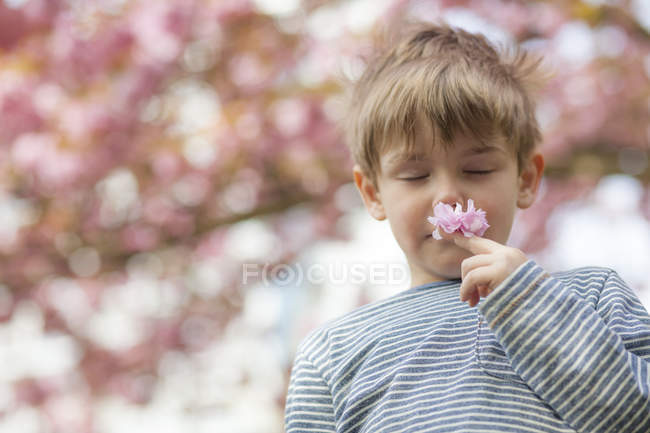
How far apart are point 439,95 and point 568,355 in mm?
401

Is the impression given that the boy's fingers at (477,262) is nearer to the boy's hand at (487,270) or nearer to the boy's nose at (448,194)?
the boy's hand at (487,270)

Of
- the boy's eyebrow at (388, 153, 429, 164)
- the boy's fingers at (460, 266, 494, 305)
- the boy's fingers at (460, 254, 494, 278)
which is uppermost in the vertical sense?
the boy's eyebrow at (388, 153, 429, 164)

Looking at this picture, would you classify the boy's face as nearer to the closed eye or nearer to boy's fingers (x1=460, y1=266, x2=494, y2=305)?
the closed eye

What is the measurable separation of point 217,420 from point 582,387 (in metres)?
4.05

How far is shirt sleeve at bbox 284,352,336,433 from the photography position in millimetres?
966

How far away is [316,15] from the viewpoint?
3.16 meters

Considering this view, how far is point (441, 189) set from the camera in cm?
94

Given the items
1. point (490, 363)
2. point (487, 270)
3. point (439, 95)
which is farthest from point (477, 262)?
point (439, 95)

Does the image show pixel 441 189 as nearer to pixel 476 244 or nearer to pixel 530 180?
pixel 476 244

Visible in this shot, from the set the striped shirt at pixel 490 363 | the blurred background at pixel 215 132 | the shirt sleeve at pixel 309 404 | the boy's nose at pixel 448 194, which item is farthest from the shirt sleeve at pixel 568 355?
the blurred background at pixel 215 132

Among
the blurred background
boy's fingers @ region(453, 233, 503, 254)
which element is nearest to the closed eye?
boy's fingers @ region(453, 233, 503, 254)

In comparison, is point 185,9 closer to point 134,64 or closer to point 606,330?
point 134,64

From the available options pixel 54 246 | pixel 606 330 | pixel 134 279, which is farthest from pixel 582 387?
pixel 134 279

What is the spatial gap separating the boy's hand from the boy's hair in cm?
20
